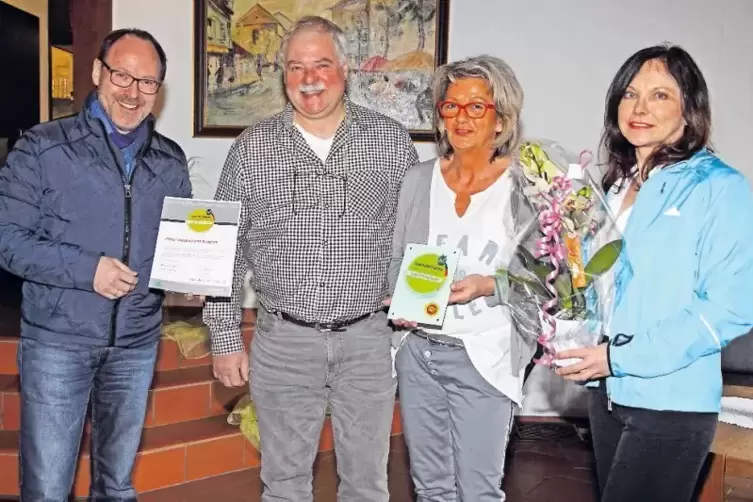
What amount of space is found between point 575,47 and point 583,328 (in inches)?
104

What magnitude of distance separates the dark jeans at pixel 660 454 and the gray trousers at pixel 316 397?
30.5 inches

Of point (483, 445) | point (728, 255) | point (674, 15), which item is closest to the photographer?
point (728, 255)

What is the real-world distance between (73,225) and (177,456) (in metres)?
1.54

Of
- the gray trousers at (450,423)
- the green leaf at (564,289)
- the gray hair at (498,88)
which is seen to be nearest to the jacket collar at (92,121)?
the gray hair at (498,88)

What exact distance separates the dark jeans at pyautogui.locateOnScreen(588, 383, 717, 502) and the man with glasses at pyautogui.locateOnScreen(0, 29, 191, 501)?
4.39 feet

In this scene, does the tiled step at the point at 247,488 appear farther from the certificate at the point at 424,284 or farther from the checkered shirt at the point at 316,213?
the certificate at the point at 424,284

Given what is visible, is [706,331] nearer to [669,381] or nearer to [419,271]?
[669,381]

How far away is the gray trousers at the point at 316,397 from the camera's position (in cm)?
218

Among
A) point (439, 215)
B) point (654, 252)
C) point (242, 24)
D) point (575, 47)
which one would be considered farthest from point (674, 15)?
point (654, 252)

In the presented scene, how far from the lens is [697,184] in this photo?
5.20 ft

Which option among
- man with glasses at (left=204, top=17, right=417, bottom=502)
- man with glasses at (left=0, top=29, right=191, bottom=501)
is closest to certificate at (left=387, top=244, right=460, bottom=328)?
man with glasses at (left=204, top=17, right=417, bottom=502)

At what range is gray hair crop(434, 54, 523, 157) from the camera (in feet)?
6.75

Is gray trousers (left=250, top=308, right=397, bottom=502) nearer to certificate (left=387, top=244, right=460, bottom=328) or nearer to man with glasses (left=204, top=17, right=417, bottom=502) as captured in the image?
man with glasses (left=204, top=17, right=417, bottom=502)

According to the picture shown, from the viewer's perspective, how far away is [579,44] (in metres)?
3.94
